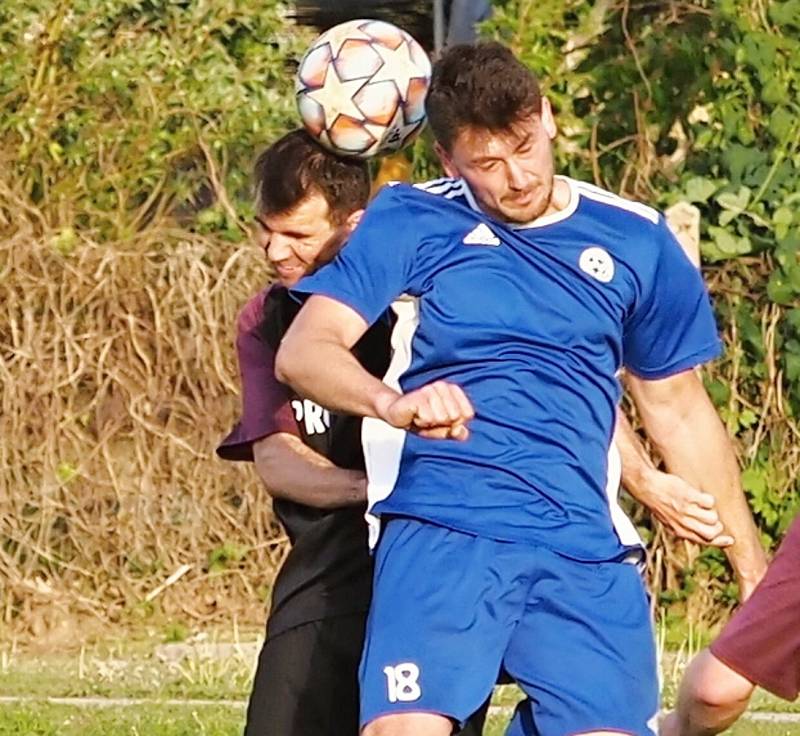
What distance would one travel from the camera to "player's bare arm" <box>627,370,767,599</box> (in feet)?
16.4

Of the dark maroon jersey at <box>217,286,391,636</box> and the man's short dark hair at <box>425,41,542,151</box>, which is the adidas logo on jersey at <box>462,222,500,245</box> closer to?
the man's short dark hair at <box>425,41,542,151</box>

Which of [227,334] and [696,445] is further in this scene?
[227,334]

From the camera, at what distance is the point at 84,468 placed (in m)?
10.9

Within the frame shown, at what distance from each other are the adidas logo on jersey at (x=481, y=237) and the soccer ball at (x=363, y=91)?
69 cm

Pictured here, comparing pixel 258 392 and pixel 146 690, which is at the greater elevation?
pixel 258 392

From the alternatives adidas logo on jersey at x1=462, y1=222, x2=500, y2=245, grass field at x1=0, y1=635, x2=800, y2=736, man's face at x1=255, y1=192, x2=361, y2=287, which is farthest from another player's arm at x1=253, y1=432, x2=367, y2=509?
grass field at x1=0, y1=635, x2=800, y2=736

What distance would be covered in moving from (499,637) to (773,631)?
0.99m

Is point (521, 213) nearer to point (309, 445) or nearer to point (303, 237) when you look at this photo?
point (303, 237)

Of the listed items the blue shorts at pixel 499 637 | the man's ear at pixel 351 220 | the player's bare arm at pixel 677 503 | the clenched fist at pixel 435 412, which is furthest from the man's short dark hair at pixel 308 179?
the clenched fist at pixel 435 412

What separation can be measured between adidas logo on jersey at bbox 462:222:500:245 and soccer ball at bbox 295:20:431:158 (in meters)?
0.69

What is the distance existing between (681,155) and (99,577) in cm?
366

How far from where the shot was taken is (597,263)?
15.4 ft

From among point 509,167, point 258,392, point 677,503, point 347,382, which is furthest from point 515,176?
point 258,392

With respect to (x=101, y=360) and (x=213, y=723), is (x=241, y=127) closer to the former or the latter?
(x=101, y=360)
